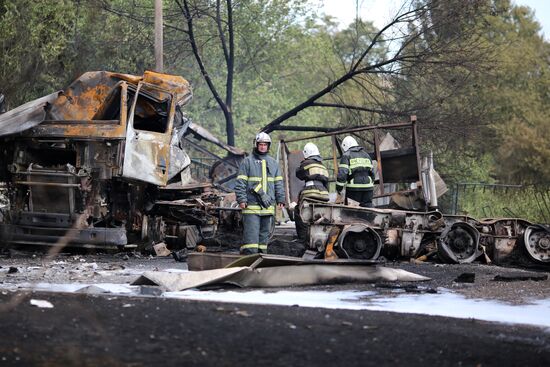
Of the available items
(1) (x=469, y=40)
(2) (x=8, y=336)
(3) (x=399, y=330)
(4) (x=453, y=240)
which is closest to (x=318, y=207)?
(4) (x=453, y=240)

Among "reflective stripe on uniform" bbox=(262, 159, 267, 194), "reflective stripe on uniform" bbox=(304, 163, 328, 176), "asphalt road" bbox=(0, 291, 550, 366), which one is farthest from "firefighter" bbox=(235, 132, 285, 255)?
"asphalt road" bbox=(0, 291, 550, 366)

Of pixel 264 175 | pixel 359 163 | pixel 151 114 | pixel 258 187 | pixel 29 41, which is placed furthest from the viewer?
pixel 29 41

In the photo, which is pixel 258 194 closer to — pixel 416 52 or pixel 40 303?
pixel 40 303

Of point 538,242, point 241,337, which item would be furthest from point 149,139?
point 241,337

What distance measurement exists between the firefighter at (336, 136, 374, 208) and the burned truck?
2569mm

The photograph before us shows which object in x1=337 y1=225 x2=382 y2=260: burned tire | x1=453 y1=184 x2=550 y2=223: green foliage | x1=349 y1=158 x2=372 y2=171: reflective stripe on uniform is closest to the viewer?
x1=337 y1=225 x2=382 y2=260: burned tire

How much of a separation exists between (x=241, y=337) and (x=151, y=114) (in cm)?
960

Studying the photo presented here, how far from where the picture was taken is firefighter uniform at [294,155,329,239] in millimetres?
14250

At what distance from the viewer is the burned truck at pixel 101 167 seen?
47.3ft

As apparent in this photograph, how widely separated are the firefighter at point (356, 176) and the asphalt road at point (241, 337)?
6416mm

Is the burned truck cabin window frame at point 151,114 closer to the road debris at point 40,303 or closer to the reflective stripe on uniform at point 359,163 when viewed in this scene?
the reflective stripe on uniform at point 359,163

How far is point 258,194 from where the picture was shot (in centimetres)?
1348

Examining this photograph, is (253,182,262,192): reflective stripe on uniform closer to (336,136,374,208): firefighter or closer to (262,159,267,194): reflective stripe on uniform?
(262,159,267,194): reflective stripe on uniform

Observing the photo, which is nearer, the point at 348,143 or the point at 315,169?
the point at 315,169
